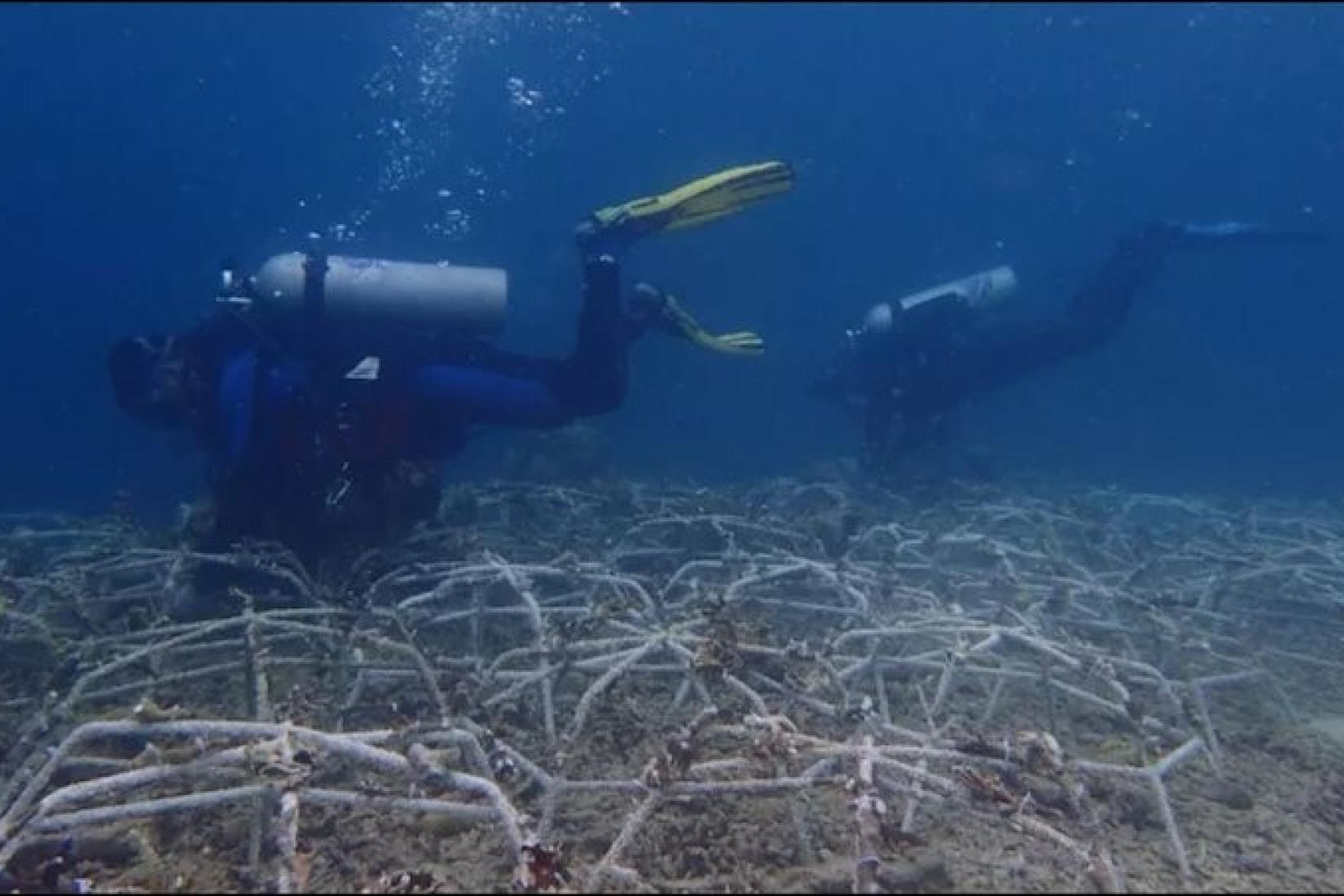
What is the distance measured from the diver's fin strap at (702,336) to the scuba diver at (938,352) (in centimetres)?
442

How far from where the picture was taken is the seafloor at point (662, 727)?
3438mm

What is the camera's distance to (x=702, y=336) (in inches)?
379

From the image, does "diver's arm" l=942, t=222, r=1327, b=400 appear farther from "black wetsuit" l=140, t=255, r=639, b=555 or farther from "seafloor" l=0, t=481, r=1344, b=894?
"black wetsuit" l=140, t=255, r=639, b=555

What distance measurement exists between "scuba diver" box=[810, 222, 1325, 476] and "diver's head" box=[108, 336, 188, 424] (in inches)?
354

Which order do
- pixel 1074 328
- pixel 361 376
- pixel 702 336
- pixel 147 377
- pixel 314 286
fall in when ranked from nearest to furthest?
pixel 147 377 < pixel 361 376 < pixel 314 286 < pixel 702 336 < pixel 1074 328

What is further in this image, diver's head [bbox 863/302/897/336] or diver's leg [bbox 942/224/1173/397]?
diver's leg [bbox 942/224/1173/397]

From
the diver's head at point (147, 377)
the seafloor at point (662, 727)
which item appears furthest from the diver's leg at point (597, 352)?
the diver's head at point (147, 377)

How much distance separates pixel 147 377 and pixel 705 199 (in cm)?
488

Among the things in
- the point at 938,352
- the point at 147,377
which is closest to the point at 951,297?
the point at 938,352

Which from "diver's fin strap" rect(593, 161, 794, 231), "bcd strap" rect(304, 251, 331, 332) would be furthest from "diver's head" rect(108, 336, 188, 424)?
"diver's fin strap" rect(593, 161, 794, 231)

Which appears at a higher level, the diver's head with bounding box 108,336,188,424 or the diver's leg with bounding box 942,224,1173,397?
the diver's leg with bounding box 942,224,1173,397

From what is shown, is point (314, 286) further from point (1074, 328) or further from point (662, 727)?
point (1074, 328)

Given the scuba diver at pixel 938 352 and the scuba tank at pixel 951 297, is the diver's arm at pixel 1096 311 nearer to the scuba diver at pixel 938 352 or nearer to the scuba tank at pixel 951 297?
the scuba diver at pixel 938 352

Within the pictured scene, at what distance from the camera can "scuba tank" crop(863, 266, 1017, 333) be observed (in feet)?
44.9
